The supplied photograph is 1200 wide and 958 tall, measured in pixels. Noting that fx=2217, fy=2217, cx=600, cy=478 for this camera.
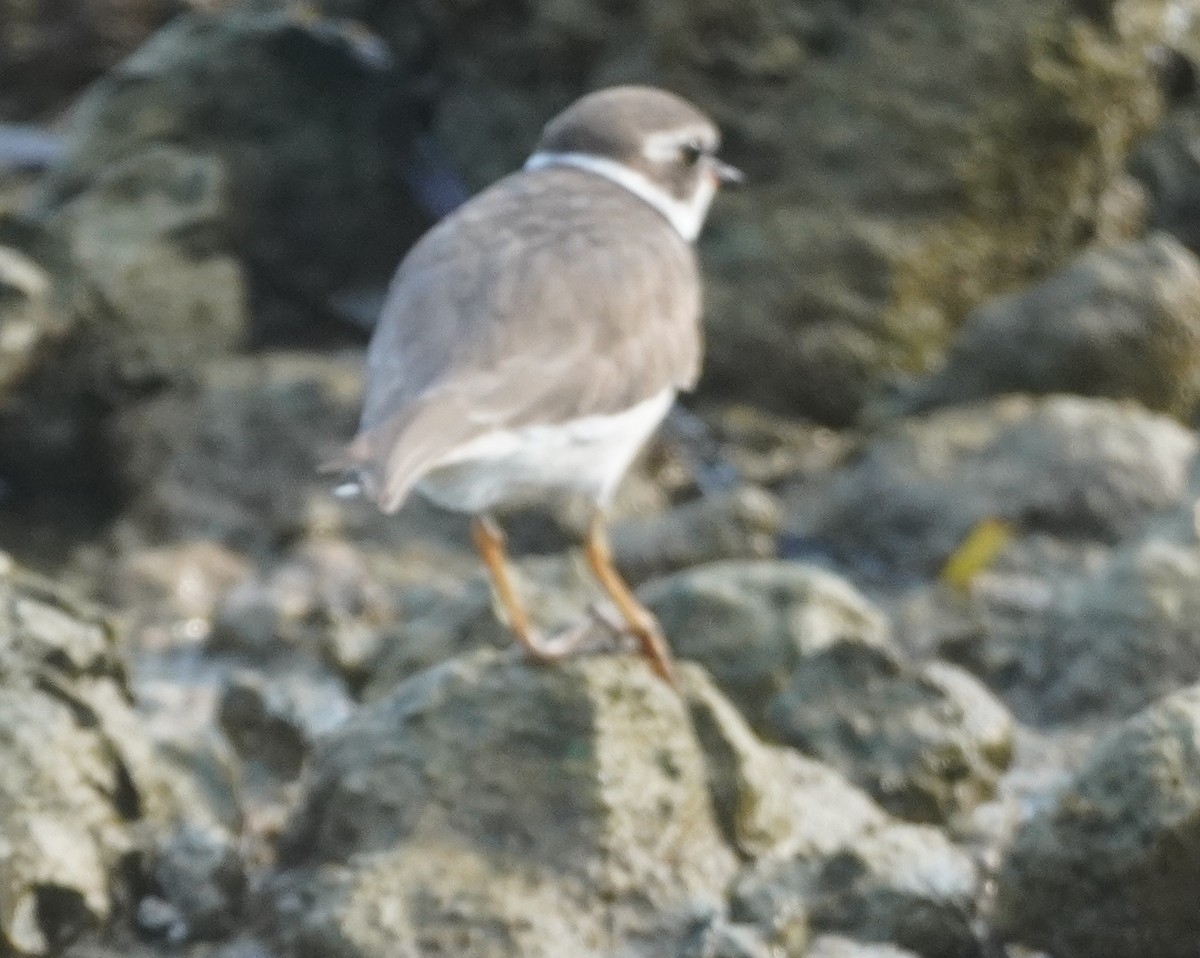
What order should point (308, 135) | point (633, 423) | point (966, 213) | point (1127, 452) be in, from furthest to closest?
point (308, 135), point (966, 213), point (1127, 452), point (633, 423)

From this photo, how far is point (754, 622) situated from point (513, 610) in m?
1.29

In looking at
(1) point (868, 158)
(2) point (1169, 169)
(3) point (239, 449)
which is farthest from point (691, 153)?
(2) point (1169, 169)

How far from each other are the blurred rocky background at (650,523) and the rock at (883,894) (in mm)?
12

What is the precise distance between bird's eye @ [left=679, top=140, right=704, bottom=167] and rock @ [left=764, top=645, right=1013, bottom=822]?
1480 millimetres

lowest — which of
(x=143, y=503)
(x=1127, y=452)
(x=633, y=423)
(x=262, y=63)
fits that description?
(x=143, y=503)

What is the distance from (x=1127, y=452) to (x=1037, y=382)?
93cm

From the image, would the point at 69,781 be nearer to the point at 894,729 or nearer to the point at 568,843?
the point at 568,843

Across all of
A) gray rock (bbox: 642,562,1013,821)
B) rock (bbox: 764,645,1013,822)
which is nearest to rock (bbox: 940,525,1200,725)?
gray rock (bbox: 642,562,1013,821)

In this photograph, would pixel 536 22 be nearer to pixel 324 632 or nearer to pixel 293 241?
pixel 293 241

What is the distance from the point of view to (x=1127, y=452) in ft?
27.8

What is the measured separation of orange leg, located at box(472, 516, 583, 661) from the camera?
5207 mm

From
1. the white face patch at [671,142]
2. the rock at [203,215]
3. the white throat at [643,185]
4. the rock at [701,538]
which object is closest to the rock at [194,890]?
the white throat at [643,185]

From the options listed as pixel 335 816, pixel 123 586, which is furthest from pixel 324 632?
pixel 335 816

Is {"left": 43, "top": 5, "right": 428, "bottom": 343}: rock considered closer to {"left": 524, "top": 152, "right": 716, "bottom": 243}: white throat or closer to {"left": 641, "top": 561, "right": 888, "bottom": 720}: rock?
{"left": 524, "top": 152, "right": 716, "bottom": 243}: white throat
